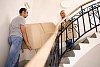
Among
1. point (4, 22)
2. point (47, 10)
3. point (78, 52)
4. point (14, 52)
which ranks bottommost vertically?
point (78, 52)

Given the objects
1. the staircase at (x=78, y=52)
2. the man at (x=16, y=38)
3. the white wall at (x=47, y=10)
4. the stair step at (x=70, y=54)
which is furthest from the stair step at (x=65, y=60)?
the white wall at (x=47, y=10)

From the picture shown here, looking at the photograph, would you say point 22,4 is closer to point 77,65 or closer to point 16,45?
point 16,45

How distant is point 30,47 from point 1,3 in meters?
1.07

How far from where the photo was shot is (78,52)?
13.9 feet

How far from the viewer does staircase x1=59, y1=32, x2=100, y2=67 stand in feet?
13.3

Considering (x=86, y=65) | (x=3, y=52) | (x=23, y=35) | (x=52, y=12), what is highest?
(x=52, y=12)

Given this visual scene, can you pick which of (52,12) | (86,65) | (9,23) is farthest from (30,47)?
(52,12)

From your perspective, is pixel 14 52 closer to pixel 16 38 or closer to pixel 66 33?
pixel 16 38

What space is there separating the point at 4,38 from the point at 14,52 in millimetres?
519

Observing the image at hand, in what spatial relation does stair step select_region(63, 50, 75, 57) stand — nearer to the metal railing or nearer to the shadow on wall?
the metal railing

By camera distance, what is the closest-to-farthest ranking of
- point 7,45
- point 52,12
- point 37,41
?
point 7,45
point 37,41
point 52,12

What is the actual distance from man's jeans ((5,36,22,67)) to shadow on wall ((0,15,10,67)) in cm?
21

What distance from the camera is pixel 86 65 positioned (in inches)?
195

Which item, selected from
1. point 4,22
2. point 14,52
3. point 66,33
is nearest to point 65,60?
point 66,33
